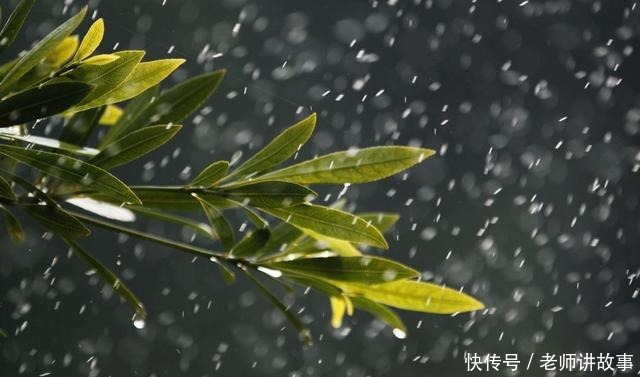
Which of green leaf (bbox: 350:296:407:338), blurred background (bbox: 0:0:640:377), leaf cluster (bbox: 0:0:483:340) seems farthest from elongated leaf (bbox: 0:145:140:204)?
blurred background (bbox: 0:0:640:377)

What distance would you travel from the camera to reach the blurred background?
75.9 inches

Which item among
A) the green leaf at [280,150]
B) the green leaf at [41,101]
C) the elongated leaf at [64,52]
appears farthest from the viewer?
the elongated leaf at [64,52]

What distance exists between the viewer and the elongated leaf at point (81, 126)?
0.65m

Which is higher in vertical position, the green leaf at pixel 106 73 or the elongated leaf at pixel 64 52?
the green leaf at pixel 106 73

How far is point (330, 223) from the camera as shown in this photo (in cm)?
57

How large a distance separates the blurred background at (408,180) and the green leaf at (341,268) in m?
1.33

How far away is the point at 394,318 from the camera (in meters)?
0.66

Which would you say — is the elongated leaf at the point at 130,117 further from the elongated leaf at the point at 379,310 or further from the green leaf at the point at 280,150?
the elongated leaf at the point at 379,310

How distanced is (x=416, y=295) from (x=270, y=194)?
0.46ft

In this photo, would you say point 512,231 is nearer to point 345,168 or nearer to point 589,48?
point 589,48

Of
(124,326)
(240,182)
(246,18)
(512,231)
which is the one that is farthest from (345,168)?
(512,231)

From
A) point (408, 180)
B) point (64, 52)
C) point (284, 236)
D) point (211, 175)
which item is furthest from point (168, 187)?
point (408, 180)

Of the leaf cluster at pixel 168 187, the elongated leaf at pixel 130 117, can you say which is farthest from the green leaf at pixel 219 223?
the elongated leaf at pixel 130 117

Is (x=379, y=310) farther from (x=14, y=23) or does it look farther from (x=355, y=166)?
(x=14, y=23)
